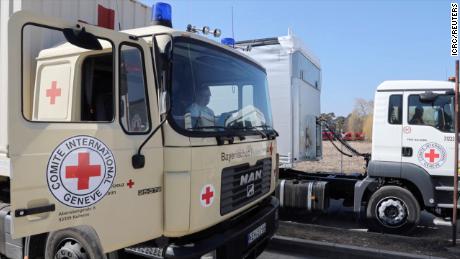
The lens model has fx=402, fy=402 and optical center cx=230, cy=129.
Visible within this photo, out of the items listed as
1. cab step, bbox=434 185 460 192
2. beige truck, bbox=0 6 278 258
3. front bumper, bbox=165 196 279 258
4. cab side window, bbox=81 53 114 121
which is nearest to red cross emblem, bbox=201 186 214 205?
beige truck, bbox=0 6 278 258

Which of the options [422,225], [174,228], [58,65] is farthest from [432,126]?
[58,65]

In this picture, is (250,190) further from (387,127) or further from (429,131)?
(429,131)

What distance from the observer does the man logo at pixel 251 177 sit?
3725 millimetres

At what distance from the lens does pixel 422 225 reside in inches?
283

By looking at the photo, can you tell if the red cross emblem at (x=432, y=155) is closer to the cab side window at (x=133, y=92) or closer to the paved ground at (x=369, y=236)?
the paved ground at (x=369, y=236)

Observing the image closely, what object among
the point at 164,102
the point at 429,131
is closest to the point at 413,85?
the point at 429,131

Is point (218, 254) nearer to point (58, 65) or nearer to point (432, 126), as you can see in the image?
point (58, 65)

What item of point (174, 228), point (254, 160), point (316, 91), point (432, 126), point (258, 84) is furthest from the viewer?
point (316, 91)

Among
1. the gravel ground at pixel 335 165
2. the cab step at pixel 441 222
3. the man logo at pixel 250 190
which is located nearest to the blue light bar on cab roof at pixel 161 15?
the man logo at pixel 250 190

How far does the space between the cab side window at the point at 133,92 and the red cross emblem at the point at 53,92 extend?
63cm

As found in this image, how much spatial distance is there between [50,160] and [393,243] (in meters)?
4.65

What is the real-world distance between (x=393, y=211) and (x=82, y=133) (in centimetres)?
548

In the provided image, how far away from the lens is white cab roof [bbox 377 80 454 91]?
6355 mm

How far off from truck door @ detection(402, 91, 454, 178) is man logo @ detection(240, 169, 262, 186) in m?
3.47
